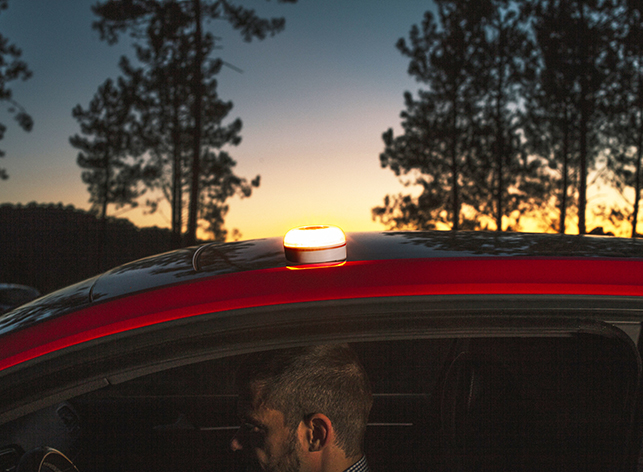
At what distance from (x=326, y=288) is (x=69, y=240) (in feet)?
181

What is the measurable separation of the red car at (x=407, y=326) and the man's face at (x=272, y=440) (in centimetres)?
27

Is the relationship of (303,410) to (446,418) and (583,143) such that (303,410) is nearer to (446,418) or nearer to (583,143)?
(446,418)

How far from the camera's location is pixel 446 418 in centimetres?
179

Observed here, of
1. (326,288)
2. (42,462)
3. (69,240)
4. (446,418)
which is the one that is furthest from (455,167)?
(69,240)

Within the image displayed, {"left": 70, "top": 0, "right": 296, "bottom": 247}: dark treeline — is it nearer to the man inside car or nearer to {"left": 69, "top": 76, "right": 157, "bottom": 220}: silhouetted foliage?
{"left": 69, "top": 76, "right": 157, "bottom": 220}: silhouetted foliage

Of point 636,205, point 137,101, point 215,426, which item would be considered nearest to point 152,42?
point 137,101

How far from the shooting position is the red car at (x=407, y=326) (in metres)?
1.02

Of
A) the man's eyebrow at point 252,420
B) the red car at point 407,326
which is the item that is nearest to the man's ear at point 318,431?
the man's eyebrow at point 252,420

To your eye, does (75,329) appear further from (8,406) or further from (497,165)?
(497,165)

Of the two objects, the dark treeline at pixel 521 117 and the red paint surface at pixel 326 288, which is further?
the dark treeline at pixel 521 117

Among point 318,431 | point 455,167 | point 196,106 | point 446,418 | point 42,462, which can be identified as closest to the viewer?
point 42,462

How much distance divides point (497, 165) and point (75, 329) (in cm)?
2830

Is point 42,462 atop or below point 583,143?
below

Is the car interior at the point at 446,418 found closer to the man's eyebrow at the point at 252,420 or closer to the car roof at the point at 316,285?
the car roof at the point at 316,285
